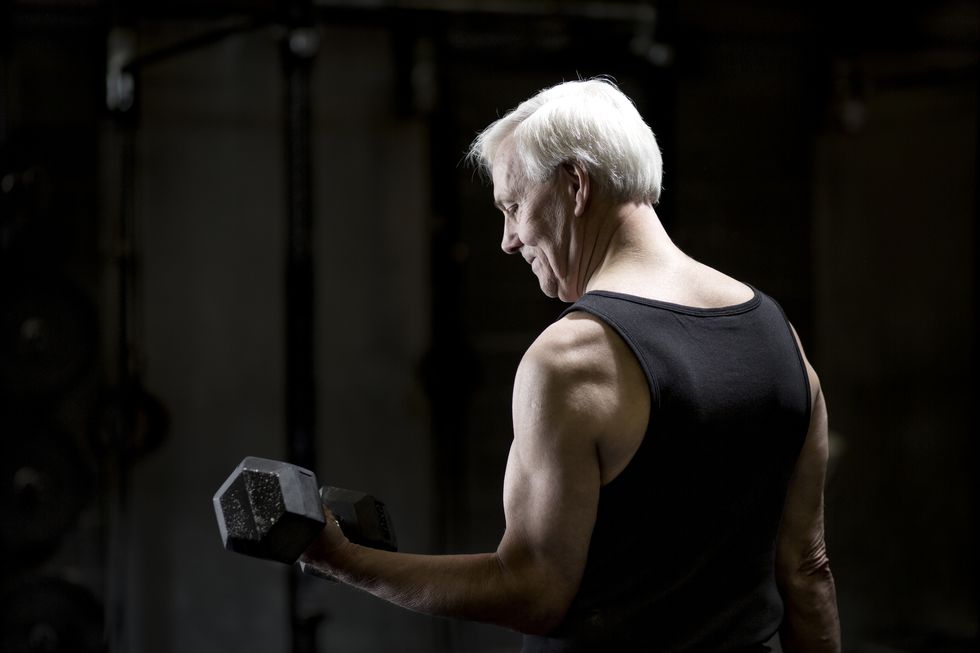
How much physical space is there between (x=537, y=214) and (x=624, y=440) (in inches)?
12.3

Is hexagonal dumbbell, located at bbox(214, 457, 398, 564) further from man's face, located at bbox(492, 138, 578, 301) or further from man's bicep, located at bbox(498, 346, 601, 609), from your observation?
man's face, located at bbox(492, 138, 578, 301)

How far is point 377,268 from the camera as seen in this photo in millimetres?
3412

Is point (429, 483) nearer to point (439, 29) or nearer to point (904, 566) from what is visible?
point (439, 29)

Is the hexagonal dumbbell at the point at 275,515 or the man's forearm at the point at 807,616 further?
the man's forearm at the point at 807,616

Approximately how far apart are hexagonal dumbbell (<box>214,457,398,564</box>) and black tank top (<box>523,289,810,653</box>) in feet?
0.82

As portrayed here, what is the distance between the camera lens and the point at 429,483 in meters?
3.44

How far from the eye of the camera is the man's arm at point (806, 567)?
3.71 feet

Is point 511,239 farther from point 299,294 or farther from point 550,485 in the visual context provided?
point 299,294

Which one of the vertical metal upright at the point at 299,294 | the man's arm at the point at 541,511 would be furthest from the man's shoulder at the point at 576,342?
the vertical metal upright at the point at 299,294

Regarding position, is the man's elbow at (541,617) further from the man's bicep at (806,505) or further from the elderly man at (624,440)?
the man's bicep at (806,505)

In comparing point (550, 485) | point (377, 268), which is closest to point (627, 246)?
point (550, 485)

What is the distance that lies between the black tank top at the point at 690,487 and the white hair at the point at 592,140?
0.16 m

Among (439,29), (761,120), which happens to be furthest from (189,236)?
(761,120)

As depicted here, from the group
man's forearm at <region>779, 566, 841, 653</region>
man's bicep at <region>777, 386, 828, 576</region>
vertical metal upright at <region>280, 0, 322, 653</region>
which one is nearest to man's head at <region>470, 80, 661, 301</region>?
man's bicep at <region>777, 386, 828, 576</region>
